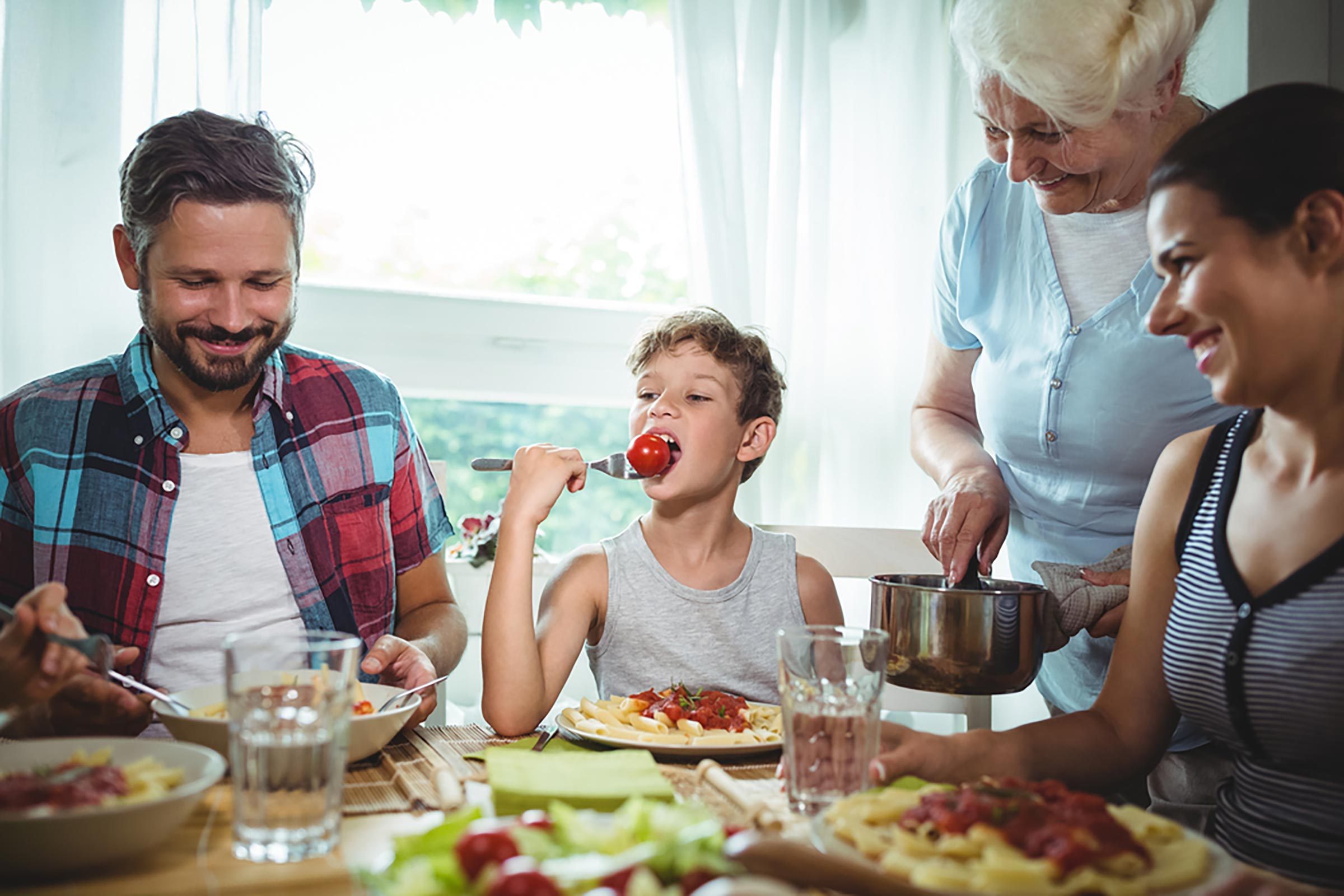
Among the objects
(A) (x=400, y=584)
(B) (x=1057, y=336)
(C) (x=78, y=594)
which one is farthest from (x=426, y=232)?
(B) (x=1057, y=336)

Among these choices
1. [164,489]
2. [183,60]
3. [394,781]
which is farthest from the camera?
[183,60]

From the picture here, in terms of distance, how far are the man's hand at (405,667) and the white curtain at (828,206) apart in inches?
61.7

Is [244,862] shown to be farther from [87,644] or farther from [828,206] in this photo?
[828,206]

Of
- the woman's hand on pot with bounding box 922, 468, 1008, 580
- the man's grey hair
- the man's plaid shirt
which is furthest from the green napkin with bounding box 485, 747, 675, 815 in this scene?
the man's grey hair

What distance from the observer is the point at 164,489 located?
1.75 meters

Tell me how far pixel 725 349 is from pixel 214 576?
984 mm

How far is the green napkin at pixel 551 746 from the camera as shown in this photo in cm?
129

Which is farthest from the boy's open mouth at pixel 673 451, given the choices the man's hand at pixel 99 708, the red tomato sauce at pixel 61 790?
the red tomato sauce at pixel 61 790

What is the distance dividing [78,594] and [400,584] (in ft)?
1.72

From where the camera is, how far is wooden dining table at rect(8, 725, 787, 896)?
81cm

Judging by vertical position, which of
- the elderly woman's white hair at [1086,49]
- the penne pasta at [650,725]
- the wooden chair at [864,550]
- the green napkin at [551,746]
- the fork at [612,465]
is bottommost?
the green napkin at [551,746]

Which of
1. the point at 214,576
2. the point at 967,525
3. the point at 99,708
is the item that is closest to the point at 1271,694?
the point at 967,525

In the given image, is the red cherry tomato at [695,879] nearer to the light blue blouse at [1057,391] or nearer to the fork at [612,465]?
the fork at [612,465]

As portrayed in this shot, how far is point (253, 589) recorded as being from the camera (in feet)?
5.79
